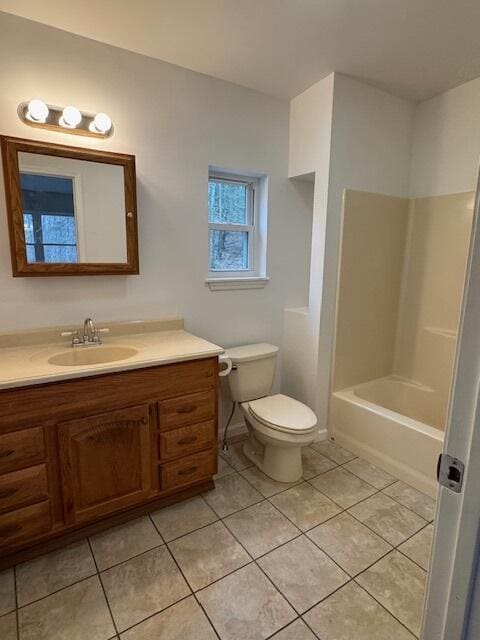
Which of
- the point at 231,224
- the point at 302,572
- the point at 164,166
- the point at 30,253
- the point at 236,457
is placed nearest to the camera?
the point at 302,572

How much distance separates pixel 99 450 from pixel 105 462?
0.23 ft

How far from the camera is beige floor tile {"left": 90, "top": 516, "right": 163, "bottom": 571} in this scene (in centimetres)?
155

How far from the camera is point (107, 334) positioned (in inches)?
78.6

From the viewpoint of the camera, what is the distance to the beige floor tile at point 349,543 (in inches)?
61.0

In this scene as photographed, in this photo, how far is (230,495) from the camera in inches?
77.5

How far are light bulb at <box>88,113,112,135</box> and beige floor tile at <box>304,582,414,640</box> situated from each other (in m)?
2.34

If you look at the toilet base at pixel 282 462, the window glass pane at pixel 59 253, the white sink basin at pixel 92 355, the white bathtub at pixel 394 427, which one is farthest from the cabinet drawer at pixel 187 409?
the white bathtub at pixel 394 427

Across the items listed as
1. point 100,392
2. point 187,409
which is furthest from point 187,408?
point 100,392

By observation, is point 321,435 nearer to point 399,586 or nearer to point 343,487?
point 343,487

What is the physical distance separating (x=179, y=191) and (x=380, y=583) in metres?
2.20

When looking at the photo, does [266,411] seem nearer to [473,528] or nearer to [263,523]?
[263,523]

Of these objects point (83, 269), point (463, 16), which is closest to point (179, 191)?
point (83, 269)

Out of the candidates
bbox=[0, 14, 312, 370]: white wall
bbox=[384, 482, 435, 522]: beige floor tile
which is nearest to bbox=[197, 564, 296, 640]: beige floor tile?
bbox=[384, 482, 435, 522]: beige floor tile

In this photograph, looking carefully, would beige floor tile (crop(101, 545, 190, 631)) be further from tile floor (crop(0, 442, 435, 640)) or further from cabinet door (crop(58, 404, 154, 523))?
cabinet door (crop(58, 404, 154, 523))
